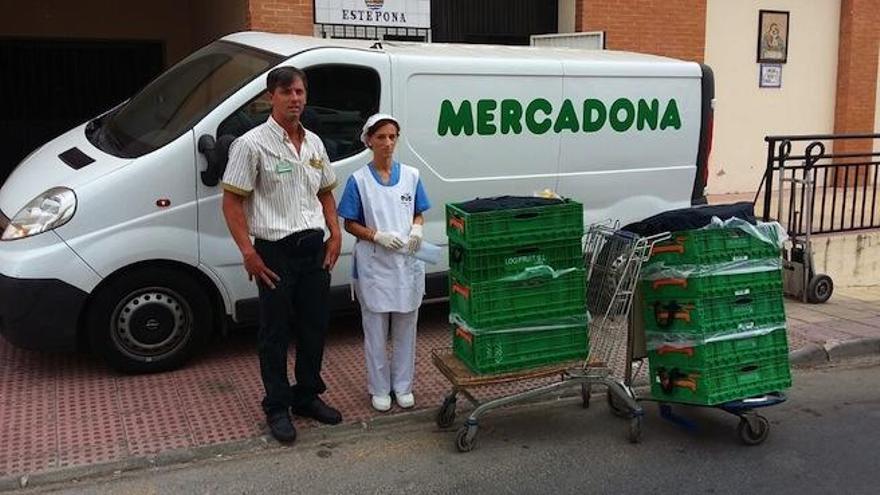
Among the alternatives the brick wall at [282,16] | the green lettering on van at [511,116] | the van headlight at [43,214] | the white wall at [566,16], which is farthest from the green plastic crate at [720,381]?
the white wall at [566,16]

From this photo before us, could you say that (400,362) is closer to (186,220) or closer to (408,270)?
(408,270)

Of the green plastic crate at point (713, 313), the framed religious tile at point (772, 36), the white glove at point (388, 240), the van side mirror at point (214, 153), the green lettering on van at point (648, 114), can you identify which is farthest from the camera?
the framed religious tile at point (772, 36)

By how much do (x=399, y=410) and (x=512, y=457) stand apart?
80 centimetres

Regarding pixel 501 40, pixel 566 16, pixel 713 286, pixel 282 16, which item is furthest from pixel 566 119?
pixel 566 16

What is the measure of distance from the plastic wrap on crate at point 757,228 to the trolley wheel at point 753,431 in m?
0.96

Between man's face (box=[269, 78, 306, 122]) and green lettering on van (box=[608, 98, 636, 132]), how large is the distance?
3.03 meters

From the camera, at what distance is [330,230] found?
4.55 metres

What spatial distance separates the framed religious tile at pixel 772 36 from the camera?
1216cm

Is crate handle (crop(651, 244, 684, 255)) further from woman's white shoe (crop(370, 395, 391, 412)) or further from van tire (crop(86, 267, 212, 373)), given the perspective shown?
van tire (crop(86, 267, 212, 373))

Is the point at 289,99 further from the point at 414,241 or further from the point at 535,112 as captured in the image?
the point at 535,112

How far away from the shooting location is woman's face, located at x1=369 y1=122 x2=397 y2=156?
4.41 m

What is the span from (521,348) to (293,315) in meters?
1.23

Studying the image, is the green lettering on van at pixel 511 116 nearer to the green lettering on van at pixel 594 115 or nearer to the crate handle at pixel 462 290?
the green lettering on van at pixel 594 115

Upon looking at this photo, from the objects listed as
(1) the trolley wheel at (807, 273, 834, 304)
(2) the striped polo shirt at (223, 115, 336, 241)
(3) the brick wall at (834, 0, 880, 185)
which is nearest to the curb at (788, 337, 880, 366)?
(1) the trolley wheel at (807, 273, 834, 304)
